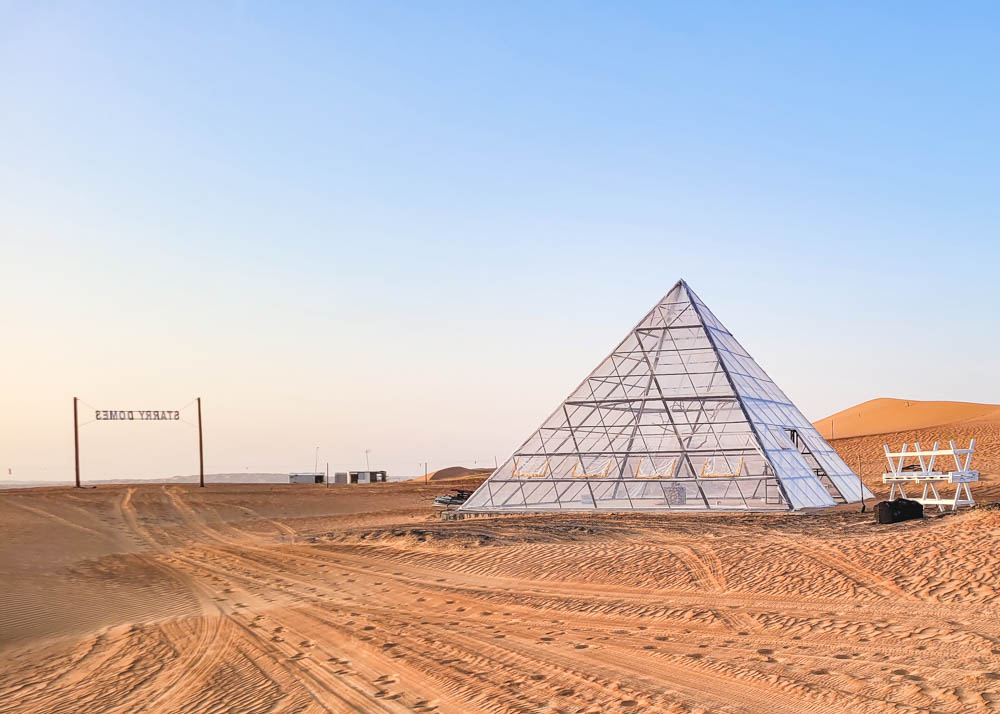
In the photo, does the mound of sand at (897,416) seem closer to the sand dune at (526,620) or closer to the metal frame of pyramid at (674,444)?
the metal frame of pyramid at (674,444)

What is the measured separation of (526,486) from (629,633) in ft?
42.1

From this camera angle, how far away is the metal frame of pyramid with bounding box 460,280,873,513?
19.8m

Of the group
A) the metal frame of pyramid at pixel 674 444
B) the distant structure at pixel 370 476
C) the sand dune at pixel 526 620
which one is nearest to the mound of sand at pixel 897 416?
the distant structure at pixel 370 476

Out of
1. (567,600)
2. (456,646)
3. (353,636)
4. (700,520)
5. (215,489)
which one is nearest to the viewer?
(456,646)

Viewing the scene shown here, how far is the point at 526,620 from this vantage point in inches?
352

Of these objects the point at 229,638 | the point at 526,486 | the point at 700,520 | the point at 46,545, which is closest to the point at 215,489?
the point at 46,545

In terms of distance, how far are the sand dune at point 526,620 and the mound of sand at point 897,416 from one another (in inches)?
2197

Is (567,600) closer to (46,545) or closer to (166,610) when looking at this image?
(166,610)

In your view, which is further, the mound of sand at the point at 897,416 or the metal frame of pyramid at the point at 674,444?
the mound of sand at the point at 897,416

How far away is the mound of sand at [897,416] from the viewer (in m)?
67.2

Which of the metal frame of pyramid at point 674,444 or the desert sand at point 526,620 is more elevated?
the metal frame of pyramid at point 674,444

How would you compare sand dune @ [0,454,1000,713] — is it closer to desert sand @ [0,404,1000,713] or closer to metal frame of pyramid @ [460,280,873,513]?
desert sand @ [0,404,1000,713]

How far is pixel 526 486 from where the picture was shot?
20.9 m

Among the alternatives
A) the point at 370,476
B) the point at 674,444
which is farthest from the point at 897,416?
the point at 674,444
